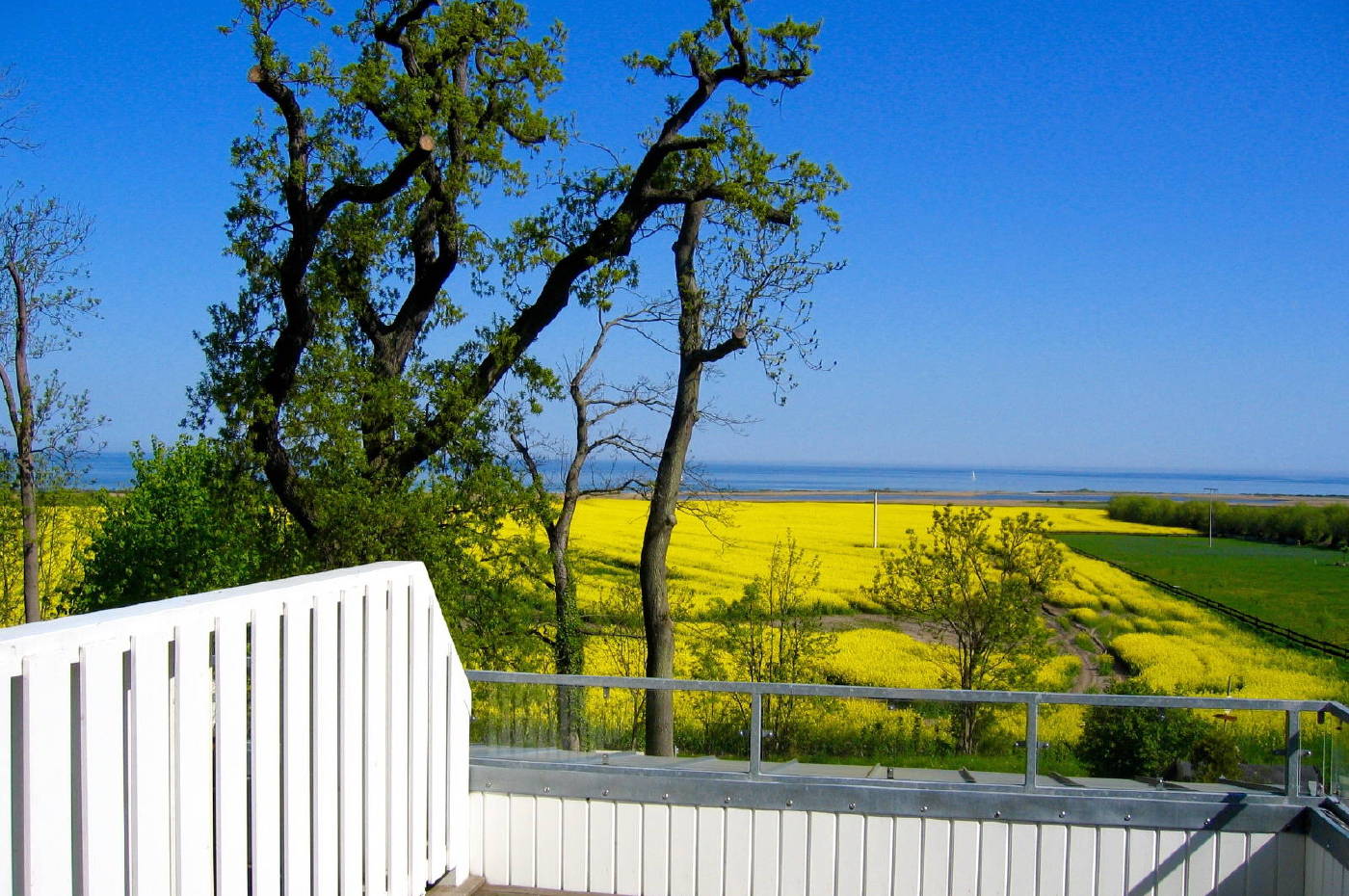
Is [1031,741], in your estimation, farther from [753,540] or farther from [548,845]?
[753,540]

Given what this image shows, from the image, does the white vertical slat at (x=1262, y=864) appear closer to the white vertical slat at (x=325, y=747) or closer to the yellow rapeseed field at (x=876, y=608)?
the white vertical slat at (x=325, y=747)

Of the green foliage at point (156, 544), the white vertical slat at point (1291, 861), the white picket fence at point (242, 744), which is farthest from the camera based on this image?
the green foliage at point (156, 544)

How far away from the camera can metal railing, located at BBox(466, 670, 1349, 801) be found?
420 centimetres

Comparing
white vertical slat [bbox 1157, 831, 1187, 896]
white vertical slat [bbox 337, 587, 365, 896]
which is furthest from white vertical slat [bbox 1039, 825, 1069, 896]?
white vertical slat [bbox 337, 587, 365, 896]

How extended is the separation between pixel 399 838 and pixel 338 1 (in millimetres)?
9582

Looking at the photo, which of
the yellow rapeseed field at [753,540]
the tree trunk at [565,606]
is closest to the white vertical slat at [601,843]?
the tree trunk at [565,606]

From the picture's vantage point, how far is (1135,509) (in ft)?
171

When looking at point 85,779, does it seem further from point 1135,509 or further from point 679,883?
point 1135,509

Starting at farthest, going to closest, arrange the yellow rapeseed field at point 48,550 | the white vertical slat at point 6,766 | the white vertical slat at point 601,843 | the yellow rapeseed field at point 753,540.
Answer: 1. the yellow rapeseed field at point 753,540
2. the yellow rapeseed field at point 48,550
3. the white vertical slat at point 601,843
4. the white vertical slat at point 6,766

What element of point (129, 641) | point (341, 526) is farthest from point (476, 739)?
point (341, 526)

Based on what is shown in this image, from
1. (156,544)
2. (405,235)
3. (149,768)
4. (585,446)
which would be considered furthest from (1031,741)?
(156,544)

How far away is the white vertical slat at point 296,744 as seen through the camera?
3.15 meters

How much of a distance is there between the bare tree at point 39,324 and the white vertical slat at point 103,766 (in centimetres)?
2019

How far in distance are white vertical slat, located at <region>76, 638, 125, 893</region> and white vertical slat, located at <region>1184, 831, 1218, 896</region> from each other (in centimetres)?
364
